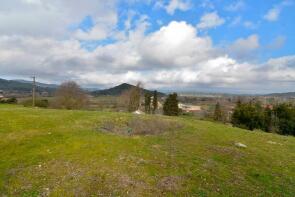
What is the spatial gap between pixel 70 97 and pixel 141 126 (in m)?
63.2

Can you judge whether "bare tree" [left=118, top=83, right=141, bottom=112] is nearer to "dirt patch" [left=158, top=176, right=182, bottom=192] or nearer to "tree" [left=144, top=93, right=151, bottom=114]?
"tree" [left=144, top=93, right=151, bottom=114]

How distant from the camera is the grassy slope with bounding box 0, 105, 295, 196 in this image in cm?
1748

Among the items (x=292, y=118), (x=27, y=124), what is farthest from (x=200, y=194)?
(x=292, y=118)

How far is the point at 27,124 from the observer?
30.2m

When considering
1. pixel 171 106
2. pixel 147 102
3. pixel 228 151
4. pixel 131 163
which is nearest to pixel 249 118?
pixel 171 106

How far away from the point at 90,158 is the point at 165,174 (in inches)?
235

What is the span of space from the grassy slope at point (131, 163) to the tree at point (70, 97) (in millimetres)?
60508

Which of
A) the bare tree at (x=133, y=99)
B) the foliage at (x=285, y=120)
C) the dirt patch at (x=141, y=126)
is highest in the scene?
the bare tree at (x=133, y=99)

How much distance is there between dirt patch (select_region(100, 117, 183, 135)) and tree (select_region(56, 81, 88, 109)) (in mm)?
58766

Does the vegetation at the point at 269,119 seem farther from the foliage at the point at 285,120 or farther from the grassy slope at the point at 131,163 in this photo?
the grassy slope at the point at 131,163

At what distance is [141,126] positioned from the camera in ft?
111

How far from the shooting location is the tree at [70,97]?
9131cm

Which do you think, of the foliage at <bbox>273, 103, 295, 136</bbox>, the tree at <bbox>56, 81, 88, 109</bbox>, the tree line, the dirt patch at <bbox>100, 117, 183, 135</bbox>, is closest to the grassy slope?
the dirt patch at <bbox>100, 117, 183, 135</bbox>

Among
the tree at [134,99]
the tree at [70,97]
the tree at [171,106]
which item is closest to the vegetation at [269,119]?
the tree at [171,106]
